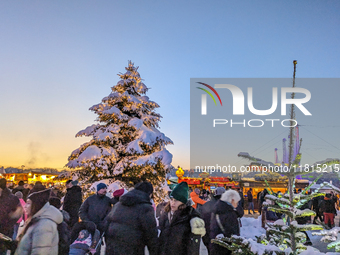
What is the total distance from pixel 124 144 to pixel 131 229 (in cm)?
1053

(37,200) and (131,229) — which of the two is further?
(131,229)

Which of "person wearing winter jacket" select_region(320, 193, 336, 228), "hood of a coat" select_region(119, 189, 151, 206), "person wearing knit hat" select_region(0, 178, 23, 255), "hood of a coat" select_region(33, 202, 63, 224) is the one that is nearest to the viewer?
"hood of a coat" select_region(33, 202, 63, 224)

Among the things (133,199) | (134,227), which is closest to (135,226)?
(134,227)

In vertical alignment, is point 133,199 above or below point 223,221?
above

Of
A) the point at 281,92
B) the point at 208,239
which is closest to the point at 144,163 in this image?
the point at 281,92

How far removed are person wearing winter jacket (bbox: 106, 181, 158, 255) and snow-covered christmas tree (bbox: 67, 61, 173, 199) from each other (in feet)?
29.7

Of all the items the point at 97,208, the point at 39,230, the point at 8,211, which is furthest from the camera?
the point at 97,208

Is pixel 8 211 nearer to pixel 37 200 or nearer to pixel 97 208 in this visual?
pixel 97 208

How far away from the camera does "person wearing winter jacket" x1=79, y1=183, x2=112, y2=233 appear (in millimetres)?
5647

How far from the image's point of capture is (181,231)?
3361mm

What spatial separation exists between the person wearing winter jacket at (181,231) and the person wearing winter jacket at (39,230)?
4.33 feet

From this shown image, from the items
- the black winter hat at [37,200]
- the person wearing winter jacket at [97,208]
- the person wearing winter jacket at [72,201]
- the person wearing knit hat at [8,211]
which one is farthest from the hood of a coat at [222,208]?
the person wearing winter jacket at [72,201]

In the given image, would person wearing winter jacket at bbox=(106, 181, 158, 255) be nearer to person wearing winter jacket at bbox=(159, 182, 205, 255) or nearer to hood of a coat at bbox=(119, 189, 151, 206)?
hood of a coat at bbox=(119, 189, 151, 206)

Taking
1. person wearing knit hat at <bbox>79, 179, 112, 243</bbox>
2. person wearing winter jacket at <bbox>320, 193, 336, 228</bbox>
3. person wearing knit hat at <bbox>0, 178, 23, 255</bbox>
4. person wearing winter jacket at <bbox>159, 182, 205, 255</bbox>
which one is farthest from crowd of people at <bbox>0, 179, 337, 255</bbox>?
person wearing winter jacket at <bbox>320, 193, 336, 228</bbox>
